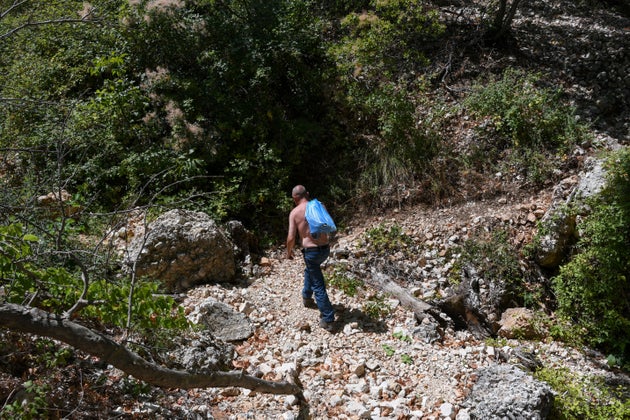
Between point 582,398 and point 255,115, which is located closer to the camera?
point 582,398

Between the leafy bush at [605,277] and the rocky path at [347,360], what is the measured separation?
15.7 inches

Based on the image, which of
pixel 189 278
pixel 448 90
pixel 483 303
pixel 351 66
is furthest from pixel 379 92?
pixel 189 278

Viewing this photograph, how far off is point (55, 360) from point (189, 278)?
93.8 inches

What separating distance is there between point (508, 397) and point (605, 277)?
9.13 ft

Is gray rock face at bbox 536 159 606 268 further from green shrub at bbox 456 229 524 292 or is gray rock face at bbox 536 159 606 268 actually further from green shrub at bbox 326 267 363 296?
green shrub at bbox 326 267 363 296

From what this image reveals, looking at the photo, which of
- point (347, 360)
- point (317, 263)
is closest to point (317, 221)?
point (317, 263)

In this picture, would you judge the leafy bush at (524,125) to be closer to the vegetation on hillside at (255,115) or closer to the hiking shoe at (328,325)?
the vegetation on hillside at (255,115)

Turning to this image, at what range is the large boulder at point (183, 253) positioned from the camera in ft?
18.7

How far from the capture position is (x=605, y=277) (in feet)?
18.9

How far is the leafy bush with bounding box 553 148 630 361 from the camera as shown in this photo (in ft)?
18.6

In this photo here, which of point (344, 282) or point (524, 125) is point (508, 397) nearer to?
point (344, 282)

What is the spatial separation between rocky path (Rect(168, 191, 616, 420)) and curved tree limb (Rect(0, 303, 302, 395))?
727 mm

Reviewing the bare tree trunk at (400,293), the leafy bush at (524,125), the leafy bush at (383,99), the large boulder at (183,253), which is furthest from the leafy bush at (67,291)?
A: the leafy bush at (524,125)

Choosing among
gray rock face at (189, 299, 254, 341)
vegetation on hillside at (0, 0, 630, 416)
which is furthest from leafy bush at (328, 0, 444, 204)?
gray rock face at (189, 299, 254, 341)
